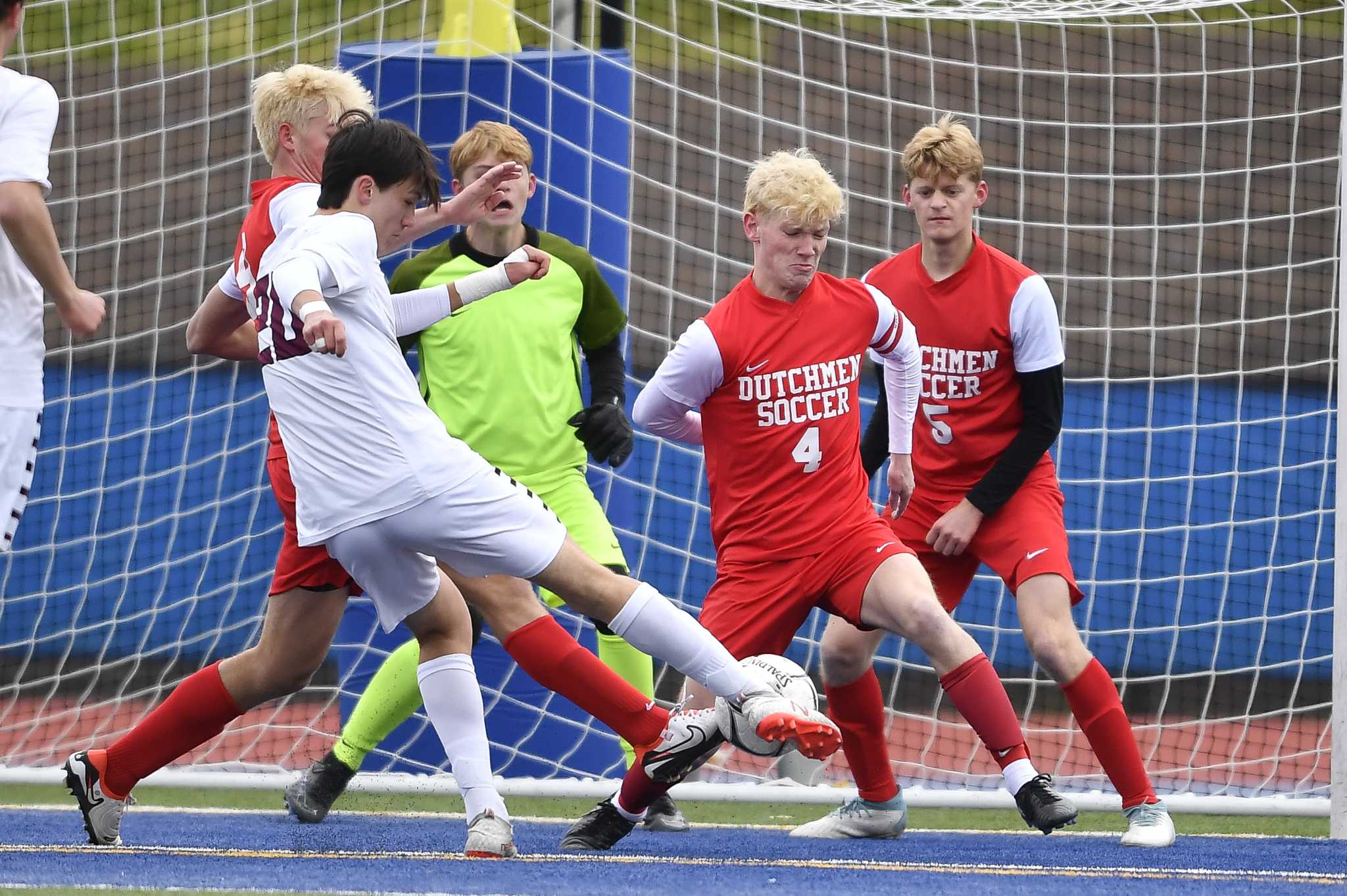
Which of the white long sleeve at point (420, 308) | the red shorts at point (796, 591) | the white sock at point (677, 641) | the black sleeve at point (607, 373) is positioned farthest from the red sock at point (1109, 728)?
the white long sleeve at point (420, 308)

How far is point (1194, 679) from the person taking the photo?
9.16 metres

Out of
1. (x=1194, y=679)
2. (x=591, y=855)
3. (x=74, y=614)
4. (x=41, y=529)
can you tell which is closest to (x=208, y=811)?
(x=591, y=855)

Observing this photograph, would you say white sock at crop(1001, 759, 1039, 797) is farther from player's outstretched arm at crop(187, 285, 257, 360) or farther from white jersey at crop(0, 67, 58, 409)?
white jersey at crop(0, 67, 58, 409)

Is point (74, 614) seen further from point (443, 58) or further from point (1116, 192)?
point (1116, 192)

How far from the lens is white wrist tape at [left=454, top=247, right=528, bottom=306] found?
4.06m

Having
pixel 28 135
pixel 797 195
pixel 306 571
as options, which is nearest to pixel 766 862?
pixel 306 571

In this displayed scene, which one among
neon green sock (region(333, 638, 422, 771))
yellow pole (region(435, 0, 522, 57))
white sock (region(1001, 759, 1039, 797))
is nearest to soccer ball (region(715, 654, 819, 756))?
white sock (region(1001, 759, 1039, 797))

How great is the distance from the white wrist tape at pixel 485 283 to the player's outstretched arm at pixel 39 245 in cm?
95

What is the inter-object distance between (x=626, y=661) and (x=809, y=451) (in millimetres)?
935

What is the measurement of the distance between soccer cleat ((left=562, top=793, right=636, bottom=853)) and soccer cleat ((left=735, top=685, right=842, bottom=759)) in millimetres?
683

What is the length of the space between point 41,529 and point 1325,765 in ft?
18.9

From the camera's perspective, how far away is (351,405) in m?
3.68

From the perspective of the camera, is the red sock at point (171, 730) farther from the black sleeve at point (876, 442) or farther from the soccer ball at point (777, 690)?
the black sleeve at point (876, 442)

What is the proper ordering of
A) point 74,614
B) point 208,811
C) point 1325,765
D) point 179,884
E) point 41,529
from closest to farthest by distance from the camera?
point 179,884 → point 208,811 → point 1325,765 → point 74,614 → point 41,529
